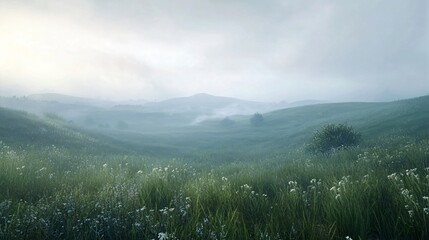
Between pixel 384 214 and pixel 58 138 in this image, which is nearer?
pixel 384 214

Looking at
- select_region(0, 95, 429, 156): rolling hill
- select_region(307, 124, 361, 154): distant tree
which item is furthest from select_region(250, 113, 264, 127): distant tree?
select_region(307, 124, 361, 154): distant tree

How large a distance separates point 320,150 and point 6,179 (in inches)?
913

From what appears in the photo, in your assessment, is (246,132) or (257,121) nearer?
(246,132)

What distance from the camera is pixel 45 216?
225 inches

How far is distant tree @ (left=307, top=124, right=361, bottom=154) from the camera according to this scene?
2591 centimetres

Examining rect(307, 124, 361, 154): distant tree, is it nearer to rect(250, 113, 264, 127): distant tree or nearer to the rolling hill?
the rolling hill

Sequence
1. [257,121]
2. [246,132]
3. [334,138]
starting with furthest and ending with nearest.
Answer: [257,121] < [246,132] < [334,138]

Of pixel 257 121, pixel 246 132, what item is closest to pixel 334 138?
pixel 246 132

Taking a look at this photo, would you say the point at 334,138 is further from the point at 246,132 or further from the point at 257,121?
the point at 257,121

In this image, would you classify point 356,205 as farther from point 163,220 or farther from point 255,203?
point 163,220

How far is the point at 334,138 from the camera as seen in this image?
26.1 m

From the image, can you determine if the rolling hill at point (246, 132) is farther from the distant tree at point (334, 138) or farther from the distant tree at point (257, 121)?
the distant tree at point (334, 138)

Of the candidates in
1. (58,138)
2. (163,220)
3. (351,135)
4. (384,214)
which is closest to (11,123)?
(58,138)

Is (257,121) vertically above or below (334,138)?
below
